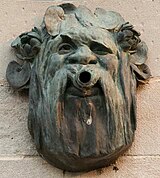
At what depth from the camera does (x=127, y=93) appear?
230cm

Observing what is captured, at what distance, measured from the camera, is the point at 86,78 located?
2232mm

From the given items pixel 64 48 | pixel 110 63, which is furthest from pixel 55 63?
pixel 110 63

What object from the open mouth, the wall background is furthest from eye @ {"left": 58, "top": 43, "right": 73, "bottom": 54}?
the wall background

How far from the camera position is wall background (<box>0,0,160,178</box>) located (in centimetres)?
234

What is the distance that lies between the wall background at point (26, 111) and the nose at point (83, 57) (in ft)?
0.77

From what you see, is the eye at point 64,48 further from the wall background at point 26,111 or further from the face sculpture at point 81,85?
the wall background at point 26,111

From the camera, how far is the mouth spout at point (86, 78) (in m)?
2.22

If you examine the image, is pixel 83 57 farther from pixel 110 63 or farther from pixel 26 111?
pixel 26 111

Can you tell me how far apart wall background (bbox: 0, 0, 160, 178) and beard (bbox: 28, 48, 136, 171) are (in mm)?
90

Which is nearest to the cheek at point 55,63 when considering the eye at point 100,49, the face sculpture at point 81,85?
the face sculpture at point 81,85

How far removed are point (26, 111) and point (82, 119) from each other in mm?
229

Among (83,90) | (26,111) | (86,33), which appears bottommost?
(26,111)

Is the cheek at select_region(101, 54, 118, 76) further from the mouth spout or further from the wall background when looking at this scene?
the wall background

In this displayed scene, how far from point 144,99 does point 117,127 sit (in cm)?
19
